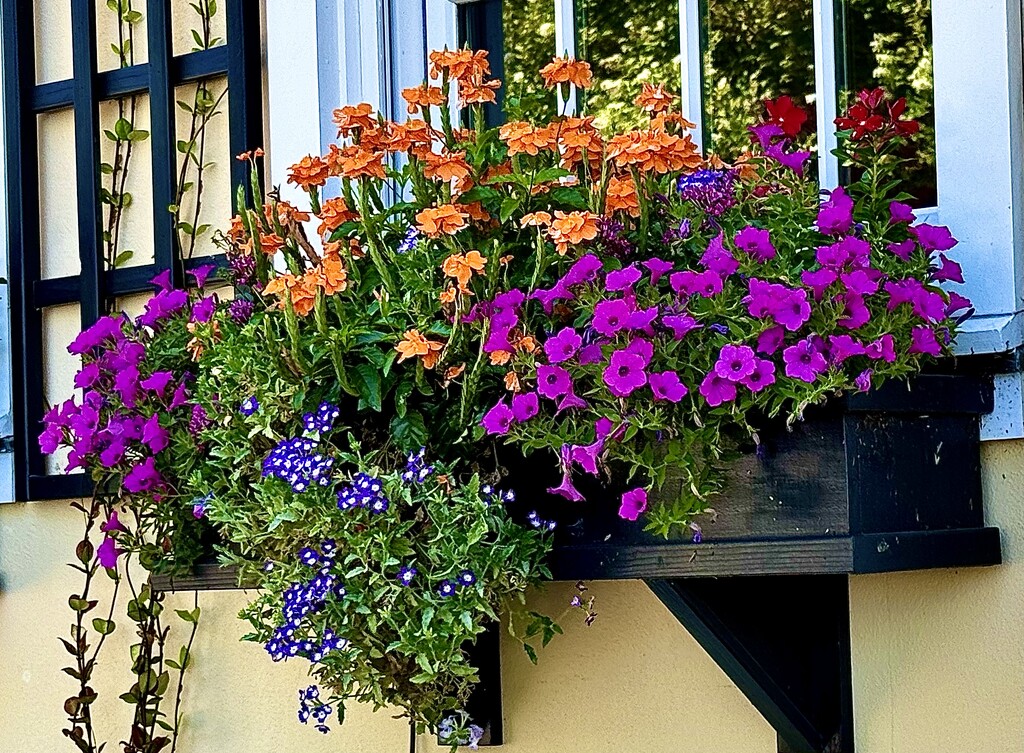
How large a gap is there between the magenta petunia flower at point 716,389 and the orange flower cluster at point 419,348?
0.36 metres

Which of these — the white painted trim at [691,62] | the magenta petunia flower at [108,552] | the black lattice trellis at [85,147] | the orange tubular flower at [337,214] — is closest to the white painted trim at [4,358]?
the black lattice trellis at [85,147]

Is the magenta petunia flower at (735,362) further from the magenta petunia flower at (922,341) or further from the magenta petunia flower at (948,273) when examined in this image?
the magenta petunia flower at (948,273)

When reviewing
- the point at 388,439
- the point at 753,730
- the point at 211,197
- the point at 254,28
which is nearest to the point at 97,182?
the point at 211,197

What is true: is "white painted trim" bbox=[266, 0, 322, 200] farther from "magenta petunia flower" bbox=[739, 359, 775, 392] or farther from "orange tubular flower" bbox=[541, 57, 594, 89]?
"magenta petunia flower" bbox=[739, 359, 775, 392]

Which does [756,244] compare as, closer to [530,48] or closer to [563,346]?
[563,346]

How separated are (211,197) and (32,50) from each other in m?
0.61

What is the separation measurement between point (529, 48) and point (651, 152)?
0.82 metres

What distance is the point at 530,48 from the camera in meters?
2.74

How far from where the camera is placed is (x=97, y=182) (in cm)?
310

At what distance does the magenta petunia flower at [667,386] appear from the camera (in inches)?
73.7

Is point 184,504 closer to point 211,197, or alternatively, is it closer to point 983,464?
point 211,197

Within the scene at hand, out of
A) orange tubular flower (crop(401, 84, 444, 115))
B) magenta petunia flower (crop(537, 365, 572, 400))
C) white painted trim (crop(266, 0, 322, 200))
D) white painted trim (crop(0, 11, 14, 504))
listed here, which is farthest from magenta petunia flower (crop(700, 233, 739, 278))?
white painted trim (crop(0, 11, 14, 504))

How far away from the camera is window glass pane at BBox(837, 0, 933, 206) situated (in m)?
2.29

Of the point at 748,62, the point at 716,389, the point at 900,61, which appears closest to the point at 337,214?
the point at 716,389
